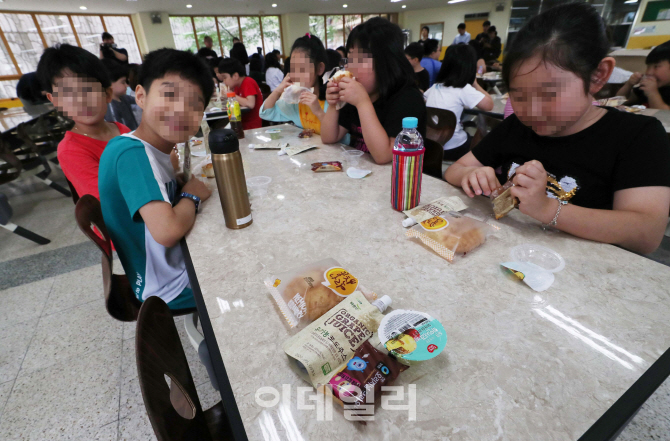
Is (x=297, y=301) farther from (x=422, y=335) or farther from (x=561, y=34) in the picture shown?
(x=561, y=34)

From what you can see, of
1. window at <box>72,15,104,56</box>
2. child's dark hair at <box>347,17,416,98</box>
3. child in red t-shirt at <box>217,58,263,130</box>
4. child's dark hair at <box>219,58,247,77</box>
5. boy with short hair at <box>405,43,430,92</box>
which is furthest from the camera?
window at <box>72,15,104,56</box>

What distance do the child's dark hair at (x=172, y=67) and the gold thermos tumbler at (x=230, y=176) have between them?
0.35 meters

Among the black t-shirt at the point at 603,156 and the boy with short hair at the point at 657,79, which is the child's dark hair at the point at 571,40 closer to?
the black t-shirt at the point at 603,156

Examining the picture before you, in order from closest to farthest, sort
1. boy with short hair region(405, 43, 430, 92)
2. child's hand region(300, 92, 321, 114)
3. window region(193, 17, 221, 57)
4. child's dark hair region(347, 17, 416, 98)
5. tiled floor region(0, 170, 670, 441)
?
1. tiled floor region(0, 170, 670, 441)
2. child's dark hair region(347, 17, 416, 98)
3. child's hand region(300, 92, 321, 114)
4. boy with short hair region(405, 43, 430, 92)
5. window region(193, 17, 221, 57)

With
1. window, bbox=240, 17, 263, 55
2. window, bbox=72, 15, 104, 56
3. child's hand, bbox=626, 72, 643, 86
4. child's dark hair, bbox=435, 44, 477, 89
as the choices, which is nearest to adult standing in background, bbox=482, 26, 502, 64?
child's hand, bbox=626, 72, 643, 86

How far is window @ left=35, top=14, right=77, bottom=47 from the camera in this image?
10344 mm

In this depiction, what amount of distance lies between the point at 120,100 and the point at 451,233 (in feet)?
13.6

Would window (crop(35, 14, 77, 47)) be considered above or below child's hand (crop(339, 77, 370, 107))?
above

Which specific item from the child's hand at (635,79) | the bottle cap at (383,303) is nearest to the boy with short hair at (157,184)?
the bottle cap at (383,303)

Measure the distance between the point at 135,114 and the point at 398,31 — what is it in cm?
378

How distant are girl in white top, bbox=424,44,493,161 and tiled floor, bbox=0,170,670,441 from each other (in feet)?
6.19

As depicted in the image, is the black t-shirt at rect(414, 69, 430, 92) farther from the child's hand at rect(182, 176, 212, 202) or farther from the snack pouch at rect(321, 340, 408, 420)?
the snack pouch at rect(321, 340, 408, 420)

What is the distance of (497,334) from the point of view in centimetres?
59

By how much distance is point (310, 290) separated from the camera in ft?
2.26
